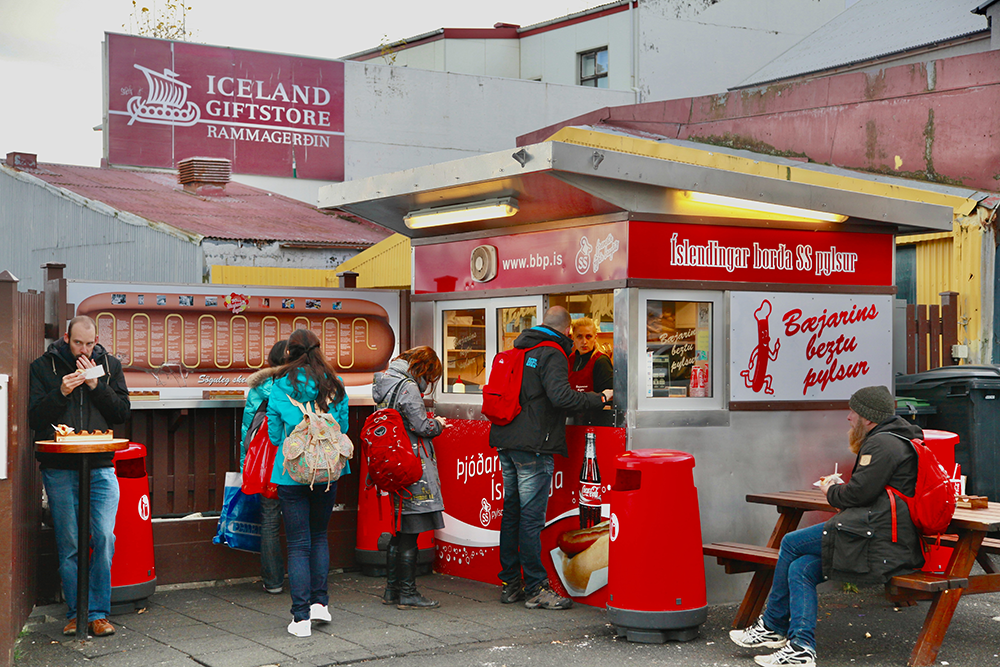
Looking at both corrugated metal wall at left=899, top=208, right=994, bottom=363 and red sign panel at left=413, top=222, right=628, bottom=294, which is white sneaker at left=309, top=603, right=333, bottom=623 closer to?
red sign panel at left=413, top=222, right=628, bottom=294

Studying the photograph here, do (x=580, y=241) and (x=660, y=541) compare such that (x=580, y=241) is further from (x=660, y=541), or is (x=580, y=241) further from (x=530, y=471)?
(x=660, y=541)

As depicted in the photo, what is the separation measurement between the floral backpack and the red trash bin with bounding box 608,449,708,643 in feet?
5.25

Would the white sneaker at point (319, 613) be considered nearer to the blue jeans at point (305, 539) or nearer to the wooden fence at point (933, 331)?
the blue jeans at point (305, 539)

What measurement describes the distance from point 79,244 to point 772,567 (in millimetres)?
16731

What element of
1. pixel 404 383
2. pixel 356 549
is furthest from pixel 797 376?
pixel 356 549

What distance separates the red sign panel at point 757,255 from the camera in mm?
6809

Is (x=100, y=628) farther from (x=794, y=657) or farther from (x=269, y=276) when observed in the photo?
(x=269, y=276)

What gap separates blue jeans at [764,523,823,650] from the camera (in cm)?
548

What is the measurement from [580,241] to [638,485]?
1903 mm

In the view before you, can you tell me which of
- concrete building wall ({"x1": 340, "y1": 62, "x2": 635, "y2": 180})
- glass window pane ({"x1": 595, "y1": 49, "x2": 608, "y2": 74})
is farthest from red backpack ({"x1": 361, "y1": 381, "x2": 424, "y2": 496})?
glass window pane ({"x1": 595, "y1": 49, "x2": 608, "y2": 74})

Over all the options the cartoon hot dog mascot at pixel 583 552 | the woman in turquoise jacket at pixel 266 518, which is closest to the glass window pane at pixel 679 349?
the cartoon hot dog mascot at pixel 583 552

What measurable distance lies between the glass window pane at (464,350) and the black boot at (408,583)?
1.72m

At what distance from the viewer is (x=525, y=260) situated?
7684mm

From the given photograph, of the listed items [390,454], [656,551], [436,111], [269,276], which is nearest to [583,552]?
[656,551]
